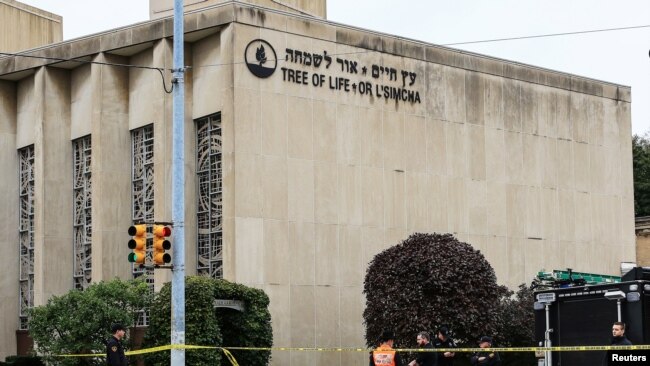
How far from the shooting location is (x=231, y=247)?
39.3 m

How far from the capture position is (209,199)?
41500 millimetres

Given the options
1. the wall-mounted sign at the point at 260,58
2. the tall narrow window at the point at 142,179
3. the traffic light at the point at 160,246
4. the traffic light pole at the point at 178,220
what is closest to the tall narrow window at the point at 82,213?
the tall narrow window at the point at 142,179

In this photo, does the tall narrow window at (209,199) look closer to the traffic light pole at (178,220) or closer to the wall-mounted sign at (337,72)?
the wall-mounted sign at (337,72)

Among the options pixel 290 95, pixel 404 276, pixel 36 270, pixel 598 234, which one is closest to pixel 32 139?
pixel 36 270

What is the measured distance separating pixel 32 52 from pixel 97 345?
1489 centimetres

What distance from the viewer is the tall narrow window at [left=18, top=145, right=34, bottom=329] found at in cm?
4831

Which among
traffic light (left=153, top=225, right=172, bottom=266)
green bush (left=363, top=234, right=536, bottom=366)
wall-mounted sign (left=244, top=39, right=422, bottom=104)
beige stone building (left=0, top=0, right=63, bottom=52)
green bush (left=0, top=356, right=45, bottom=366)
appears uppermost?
beige stone building (left=0, top=0, right=63, bottom=52)

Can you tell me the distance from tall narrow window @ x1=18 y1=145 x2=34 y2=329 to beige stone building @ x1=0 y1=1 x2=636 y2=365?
3.3 inches

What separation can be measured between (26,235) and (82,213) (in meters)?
3.68

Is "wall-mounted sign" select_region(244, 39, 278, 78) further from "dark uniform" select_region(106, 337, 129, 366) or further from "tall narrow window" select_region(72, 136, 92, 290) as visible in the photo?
"dark uniform" select_region(106, 337, 129, 366)

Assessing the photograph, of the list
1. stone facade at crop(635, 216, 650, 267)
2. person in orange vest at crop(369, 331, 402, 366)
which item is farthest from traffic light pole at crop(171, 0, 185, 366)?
stone facade at crop(635, 216, 650, 267)

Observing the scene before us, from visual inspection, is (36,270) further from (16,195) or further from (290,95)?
(290,95)

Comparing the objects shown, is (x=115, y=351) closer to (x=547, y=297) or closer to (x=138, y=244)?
(x=138, y=244)

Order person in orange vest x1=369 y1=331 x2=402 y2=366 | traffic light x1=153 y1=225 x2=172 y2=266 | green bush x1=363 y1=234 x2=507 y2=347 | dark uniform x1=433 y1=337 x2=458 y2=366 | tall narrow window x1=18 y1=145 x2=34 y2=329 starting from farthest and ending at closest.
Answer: tall narrow window x1=18 y1=145 x2=34 y2=329
green bush x1=363 y1=234 x2=507 y2=347
dark uniform x1=433 y1=337 x2=458 y2=366
traffic light x1=153 y1=225 x2=172 y2=266
person in orange vest x1=369 y1=331 x2=402 y2=366
